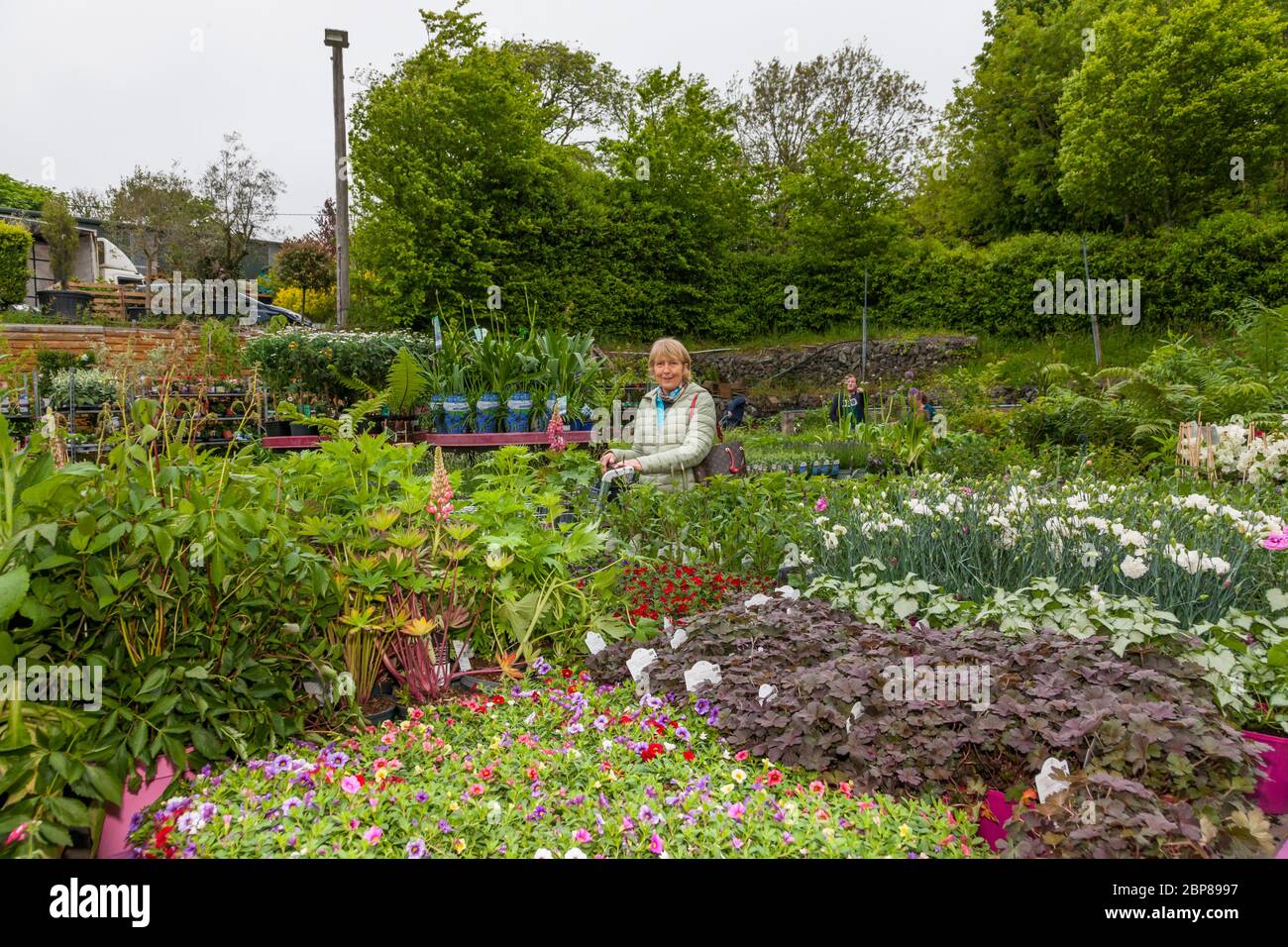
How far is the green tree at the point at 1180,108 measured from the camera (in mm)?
14766

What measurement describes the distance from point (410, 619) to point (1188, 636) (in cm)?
210

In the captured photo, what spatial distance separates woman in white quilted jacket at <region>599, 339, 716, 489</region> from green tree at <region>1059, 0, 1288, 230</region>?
1527 centimetres

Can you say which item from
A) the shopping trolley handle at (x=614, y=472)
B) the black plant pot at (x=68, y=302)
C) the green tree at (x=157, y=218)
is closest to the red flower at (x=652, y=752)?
the shopping trolley handle at (x=614, y=472)

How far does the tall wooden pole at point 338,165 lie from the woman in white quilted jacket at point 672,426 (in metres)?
10.4

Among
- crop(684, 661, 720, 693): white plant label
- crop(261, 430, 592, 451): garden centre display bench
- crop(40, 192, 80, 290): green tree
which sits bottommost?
crop(684, 661, 720, 693): white plant label

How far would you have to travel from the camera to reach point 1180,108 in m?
14.7

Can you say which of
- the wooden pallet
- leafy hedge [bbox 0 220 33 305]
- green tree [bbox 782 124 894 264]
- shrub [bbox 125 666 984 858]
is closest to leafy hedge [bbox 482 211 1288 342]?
green tree [bbox 782 124 894 264]

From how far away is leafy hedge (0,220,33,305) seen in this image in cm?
1612

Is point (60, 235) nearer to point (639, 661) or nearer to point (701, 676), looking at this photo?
point (639, 661)

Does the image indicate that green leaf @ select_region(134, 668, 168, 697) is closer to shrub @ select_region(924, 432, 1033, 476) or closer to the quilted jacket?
the quilted jacket

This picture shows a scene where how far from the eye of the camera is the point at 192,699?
1.77m

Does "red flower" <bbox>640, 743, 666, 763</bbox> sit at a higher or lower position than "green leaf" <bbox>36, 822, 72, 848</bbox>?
lower

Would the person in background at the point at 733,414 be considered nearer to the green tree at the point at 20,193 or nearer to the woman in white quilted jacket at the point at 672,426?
the woman in white quilted jacket at the point at 672,426

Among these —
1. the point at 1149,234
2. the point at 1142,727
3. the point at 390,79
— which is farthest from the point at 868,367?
the point at 1142,727
